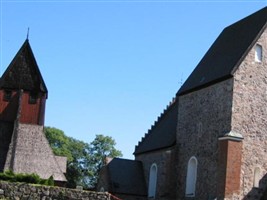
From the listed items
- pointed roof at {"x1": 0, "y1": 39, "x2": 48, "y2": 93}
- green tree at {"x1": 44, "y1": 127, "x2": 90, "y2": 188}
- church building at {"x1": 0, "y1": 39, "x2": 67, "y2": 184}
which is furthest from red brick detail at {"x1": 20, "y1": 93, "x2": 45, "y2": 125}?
green tree at {"x1": 44, "y1": 127, "x2": 90, "y2": 188}

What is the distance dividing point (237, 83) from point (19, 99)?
20.4m

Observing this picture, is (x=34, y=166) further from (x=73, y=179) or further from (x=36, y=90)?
(x=73, y=179)

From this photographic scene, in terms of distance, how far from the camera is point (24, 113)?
1672 inches

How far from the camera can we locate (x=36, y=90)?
4291 centimetres

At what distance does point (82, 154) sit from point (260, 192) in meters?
47.2

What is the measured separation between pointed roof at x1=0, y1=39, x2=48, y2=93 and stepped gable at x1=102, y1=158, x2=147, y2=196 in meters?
9.36

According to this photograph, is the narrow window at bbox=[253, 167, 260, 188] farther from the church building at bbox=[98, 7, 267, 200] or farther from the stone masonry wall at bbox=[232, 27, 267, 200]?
the stone masonry wall at bbox=[232, 27, 267, 200]

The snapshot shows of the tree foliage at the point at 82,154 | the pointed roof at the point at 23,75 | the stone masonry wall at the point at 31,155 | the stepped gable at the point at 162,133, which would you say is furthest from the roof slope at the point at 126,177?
the tree foliage at the point at 82,154

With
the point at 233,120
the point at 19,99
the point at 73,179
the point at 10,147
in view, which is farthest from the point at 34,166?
the point at 73,179

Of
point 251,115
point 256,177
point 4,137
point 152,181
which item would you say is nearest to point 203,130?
point 251,115

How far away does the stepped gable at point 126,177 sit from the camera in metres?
36.9

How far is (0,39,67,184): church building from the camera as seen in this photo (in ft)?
129

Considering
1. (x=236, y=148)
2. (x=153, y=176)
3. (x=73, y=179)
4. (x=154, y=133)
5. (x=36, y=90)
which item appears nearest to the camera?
(x=236, y=148)

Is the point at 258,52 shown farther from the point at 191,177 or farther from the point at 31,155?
the point at 31,155
